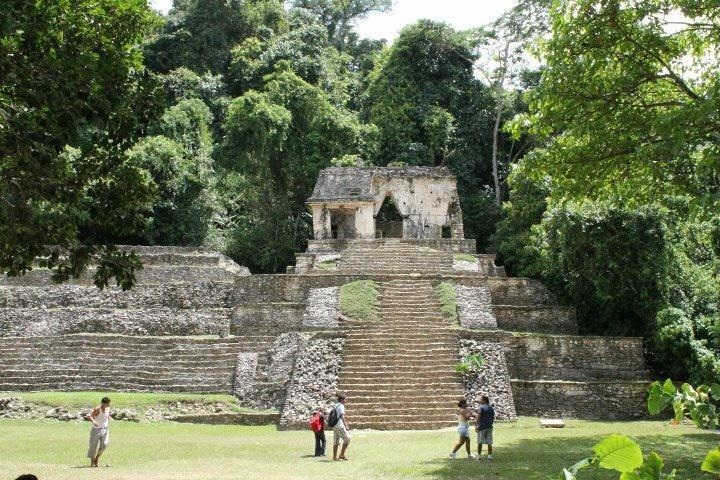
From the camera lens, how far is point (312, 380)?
1852cm

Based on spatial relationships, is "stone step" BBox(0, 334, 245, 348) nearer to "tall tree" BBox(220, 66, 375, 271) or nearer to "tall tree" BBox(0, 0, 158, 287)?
"tall tree" BBox(220, 66, 375, 271)

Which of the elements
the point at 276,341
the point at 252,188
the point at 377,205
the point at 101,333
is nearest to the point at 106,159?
the point at 276,341

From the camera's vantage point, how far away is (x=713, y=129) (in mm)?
11570

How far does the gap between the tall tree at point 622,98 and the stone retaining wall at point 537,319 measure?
9.51 meters

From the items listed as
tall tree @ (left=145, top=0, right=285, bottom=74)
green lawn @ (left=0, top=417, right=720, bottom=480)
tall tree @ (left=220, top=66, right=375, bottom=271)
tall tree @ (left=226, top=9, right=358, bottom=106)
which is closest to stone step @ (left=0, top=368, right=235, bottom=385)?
green lawn @ (left=0, top=417, right=720, bottom=480)

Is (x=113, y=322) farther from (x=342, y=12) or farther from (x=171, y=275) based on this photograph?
(x=342, y=12)

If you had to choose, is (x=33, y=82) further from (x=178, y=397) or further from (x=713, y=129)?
(x=178, y=397)

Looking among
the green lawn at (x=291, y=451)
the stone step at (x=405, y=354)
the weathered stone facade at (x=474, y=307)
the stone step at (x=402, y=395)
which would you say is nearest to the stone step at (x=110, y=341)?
the stone step at (x=405, y=354)

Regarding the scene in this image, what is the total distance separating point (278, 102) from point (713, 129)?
25.6m

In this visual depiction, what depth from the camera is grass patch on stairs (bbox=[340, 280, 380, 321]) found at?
21.4m

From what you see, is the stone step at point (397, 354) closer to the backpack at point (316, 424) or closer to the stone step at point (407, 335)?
the stone step at point (407, 335)

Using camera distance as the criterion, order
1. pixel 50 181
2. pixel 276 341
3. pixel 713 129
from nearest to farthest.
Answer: pixel 50 181 → pixel 713 129 → pixel 276 341

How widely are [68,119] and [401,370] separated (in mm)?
11939

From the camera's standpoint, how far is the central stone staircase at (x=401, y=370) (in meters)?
17.3
